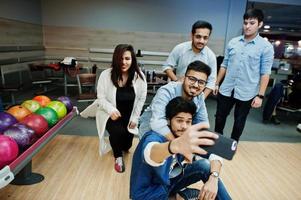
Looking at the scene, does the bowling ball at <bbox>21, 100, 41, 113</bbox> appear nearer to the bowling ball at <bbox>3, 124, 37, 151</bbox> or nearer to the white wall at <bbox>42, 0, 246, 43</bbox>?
the bowling ball at <bbox>3, 124, 37, 151</bbox>

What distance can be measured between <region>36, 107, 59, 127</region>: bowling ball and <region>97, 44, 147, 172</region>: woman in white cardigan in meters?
0.41

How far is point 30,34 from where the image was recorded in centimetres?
545

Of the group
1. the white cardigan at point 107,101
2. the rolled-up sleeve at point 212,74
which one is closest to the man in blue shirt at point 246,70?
the rolled-up sleeve at point 212,74

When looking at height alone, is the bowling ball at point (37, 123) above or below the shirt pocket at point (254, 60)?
below

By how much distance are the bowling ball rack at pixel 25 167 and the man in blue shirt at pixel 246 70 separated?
167cm

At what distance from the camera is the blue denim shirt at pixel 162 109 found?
1.32 metres

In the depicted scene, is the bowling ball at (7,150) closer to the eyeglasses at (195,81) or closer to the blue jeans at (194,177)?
the blue jeans at (194,177)

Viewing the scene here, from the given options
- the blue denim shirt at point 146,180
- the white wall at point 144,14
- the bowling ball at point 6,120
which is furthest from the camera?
the white wall at point 144,14

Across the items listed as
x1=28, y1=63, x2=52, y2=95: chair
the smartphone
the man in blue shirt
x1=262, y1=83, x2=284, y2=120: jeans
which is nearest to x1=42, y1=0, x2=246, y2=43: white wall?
x1=28, y1=63, x2=52, y2=95: chair

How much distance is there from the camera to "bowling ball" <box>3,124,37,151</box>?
168 cm

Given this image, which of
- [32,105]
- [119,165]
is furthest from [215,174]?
[32,105]

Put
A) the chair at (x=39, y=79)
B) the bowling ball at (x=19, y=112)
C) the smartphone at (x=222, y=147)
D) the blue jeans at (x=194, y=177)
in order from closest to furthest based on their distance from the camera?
the smartphone at (x=222, y=147) → the blue jeans at (x=194, y=177) → the bowling ball at (x=19, y=112) → the chair at (x=39, y=79)

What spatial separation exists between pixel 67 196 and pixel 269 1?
6.24 m

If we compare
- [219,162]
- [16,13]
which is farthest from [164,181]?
[16,13]
